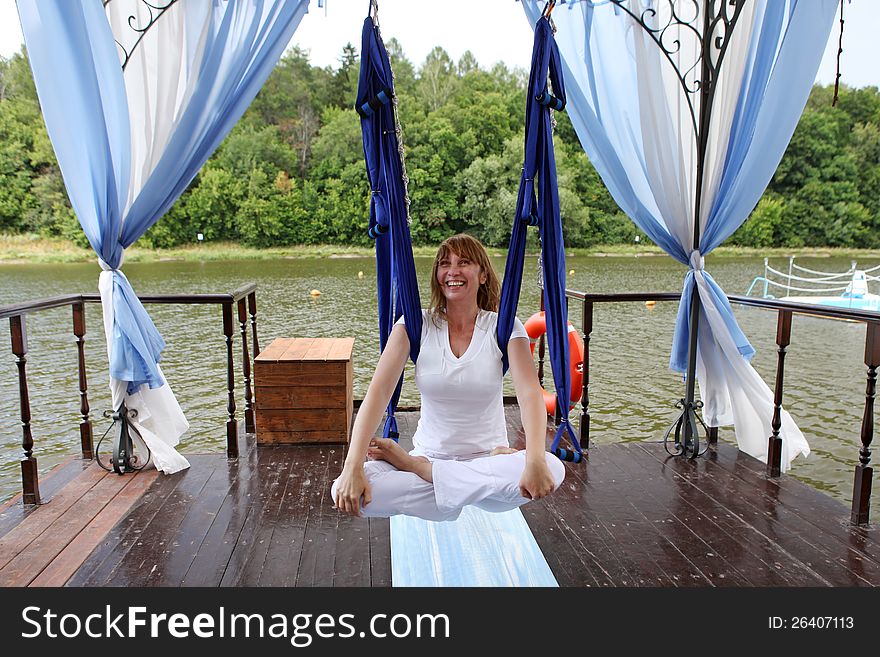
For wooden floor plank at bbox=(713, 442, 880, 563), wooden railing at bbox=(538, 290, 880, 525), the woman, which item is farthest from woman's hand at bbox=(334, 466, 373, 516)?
wooden floor plank at bbox=(713, 442, 880, 563)

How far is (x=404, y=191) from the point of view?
2125 millimetres

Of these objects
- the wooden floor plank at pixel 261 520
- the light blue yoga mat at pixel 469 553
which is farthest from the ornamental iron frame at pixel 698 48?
the wooden floor plank at pixel 261 520

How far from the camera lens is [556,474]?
1715mm

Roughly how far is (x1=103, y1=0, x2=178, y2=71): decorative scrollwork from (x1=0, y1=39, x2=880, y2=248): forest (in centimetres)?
1639

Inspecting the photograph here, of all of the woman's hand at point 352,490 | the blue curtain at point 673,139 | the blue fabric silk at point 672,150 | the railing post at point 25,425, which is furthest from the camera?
the blue curtain at point 673,139

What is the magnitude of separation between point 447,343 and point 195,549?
113cm

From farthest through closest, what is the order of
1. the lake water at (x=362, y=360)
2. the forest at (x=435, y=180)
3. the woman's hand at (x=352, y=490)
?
the forest at (x=435, y=180), the lake water at (x=362, y=360), the woman's hand at (x=352, y=490)

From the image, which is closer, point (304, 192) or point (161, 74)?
point (161, 74)

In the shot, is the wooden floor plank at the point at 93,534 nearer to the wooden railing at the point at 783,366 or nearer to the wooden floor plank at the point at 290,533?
the wooden floor plank at the point at 290,533

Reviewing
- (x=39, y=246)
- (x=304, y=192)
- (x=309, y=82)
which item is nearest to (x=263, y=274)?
(x=304, y=192)

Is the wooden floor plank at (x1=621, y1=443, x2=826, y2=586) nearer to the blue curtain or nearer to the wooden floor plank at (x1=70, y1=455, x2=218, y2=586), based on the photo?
the blue curtain

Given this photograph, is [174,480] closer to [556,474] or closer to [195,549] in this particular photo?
[195,549]

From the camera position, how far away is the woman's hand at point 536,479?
164 centimetres

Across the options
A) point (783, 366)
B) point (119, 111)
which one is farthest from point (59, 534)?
point (783, 366)
